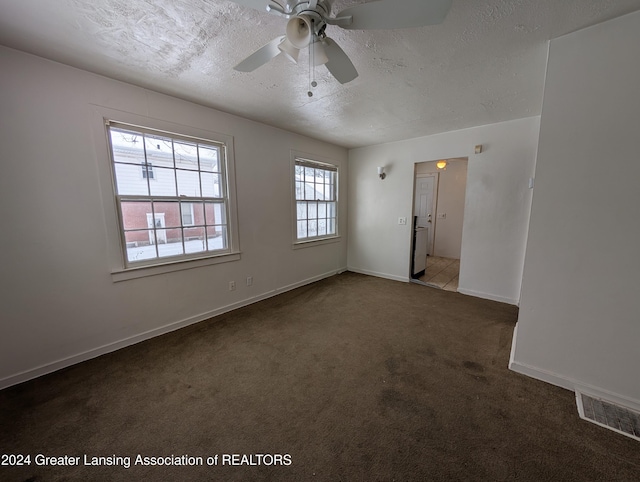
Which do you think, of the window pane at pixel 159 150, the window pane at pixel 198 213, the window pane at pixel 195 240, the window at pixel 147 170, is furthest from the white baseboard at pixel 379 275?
the window at pixel 147 170

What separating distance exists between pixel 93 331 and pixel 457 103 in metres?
4.28

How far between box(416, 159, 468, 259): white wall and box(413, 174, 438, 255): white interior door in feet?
0.32

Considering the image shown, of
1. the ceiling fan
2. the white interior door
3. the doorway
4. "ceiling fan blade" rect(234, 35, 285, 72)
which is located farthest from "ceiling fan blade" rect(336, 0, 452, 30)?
the white interior door

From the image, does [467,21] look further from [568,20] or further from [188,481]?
[188,481]

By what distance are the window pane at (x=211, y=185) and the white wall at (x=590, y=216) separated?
122 inches

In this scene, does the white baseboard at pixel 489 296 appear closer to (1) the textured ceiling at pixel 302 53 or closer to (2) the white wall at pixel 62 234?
(1) the textured ceiling at pixel 302 53

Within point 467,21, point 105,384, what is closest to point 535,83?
point 467,21

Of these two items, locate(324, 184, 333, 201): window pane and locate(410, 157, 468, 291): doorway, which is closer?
locate(324, 184, 333, 201): window pane

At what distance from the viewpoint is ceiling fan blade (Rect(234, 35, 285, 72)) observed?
1.36m

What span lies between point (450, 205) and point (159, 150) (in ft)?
19.6

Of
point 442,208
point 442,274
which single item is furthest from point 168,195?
point 442,208

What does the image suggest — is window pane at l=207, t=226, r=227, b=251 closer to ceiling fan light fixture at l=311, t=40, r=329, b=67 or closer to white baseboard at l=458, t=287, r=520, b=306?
ceiling fan light fixture at l=311, t=40, r=329, b=67

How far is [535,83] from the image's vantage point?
2.17m

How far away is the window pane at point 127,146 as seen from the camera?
7.24 feet
